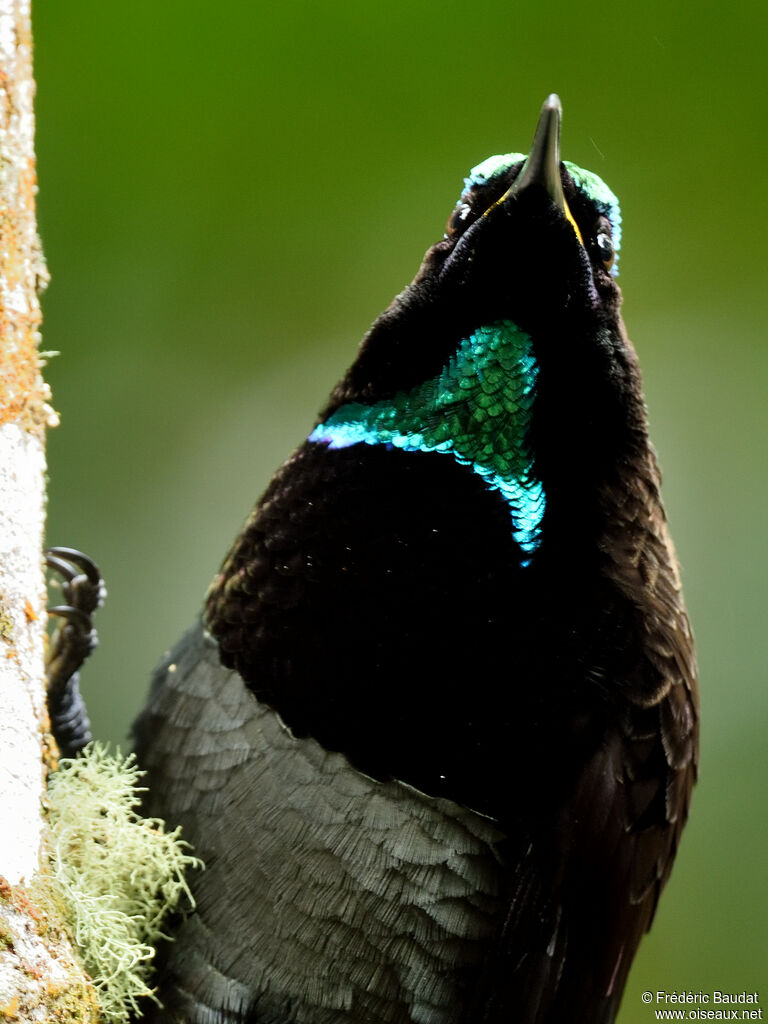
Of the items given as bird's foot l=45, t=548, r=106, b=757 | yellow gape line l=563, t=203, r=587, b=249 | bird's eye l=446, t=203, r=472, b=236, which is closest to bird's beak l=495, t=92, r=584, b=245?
yellow gape line l=563, t=203, r=587, b=249

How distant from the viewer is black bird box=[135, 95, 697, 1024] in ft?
7.85

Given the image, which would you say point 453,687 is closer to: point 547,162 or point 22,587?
point 22,587

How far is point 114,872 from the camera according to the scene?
2395mm

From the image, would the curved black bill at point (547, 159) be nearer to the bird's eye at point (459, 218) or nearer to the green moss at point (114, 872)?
the bird's eye at point (459, 218)

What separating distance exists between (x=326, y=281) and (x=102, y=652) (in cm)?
220

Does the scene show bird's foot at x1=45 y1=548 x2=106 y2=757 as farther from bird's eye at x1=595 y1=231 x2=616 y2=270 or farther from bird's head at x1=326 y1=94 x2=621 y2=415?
bird's eye at x1=595 y1=231 x2=616 y2=270

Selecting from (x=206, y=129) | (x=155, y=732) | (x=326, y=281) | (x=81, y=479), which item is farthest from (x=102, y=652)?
(x=155, y=732)

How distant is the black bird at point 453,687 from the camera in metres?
2.39

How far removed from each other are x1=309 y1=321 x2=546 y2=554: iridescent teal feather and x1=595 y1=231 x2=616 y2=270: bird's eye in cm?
34

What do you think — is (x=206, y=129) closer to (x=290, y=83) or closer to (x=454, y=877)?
(x=290, y=83)

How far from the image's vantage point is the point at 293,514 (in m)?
2.57

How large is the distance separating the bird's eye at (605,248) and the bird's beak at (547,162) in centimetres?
21

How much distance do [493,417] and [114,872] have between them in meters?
1.17

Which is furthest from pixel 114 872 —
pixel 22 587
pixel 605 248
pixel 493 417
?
pixel 605 248
